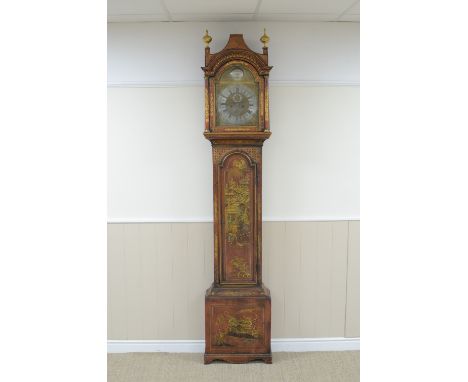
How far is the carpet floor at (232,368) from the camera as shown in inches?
130

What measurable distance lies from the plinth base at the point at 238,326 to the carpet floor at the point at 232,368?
8cm

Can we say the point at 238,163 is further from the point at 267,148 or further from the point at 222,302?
the point at 222,302

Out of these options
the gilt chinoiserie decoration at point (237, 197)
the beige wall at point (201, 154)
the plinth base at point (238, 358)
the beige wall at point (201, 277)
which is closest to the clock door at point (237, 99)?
the gilt chinoiserie decoration at point (237, 197)

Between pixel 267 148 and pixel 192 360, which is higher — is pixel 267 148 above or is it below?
above

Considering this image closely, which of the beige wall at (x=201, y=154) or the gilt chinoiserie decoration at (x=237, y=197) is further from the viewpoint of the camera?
the beige wall at (x=201, y=154)

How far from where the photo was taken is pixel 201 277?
374cm

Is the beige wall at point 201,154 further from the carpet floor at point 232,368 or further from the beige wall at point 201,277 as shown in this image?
the carpet floor at point 232,368

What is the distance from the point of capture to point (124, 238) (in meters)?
3.73

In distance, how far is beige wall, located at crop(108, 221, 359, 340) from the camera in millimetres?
3732

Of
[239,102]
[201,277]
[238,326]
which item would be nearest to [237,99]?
[239,102]

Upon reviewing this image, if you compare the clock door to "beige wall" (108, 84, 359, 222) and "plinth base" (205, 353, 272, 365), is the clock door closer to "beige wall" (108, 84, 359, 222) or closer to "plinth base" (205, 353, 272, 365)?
"beige wall" (108, 84, 359, 222)

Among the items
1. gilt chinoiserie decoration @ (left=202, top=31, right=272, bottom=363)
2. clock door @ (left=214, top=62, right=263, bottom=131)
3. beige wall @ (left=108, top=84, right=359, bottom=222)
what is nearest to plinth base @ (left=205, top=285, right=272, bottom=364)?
gilt chinoiserie decoration @ (left=202, top=31, right=272, bottom=363)
